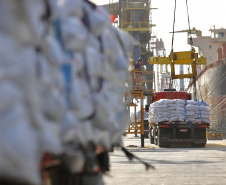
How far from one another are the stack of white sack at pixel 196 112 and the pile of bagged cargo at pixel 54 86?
2312 cm

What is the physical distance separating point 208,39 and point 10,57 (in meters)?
89.8

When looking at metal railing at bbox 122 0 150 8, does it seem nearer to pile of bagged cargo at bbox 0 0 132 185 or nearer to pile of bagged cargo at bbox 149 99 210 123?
pile of bagged cargo at bbox 149 99 210 123

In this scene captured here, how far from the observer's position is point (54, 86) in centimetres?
337

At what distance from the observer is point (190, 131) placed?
91.8ft

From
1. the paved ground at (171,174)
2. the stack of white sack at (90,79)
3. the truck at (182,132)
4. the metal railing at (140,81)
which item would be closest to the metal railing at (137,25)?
the metal railing at (140,81)

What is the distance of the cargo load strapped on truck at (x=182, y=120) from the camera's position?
90.4ft

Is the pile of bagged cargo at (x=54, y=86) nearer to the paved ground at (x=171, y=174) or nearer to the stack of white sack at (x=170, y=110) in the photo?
the paved ground at (x=171, y=174)

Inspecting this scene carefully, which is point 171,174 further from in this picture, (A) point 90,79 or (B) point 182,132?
(B) point 182,132

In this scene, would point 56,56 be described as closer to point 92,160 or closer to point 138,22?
point 92,160

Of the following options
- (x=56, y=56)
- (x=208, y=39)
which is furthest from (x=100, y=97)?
(x=208, y=39)

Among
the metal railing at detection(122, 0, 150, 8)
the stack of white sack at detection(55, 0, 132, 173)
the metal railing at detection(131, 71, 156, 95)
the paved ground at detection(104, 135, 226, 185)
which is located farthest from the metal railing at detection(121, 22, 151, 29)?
the stack of white sack at detection(55, 0, 132, 173)

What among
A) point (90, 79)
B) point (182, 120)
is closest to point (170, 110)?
point (182, 120)

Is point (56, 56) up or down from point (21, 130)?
up

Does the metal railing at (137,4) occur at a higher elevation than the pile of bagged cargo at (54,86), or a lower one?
higher
